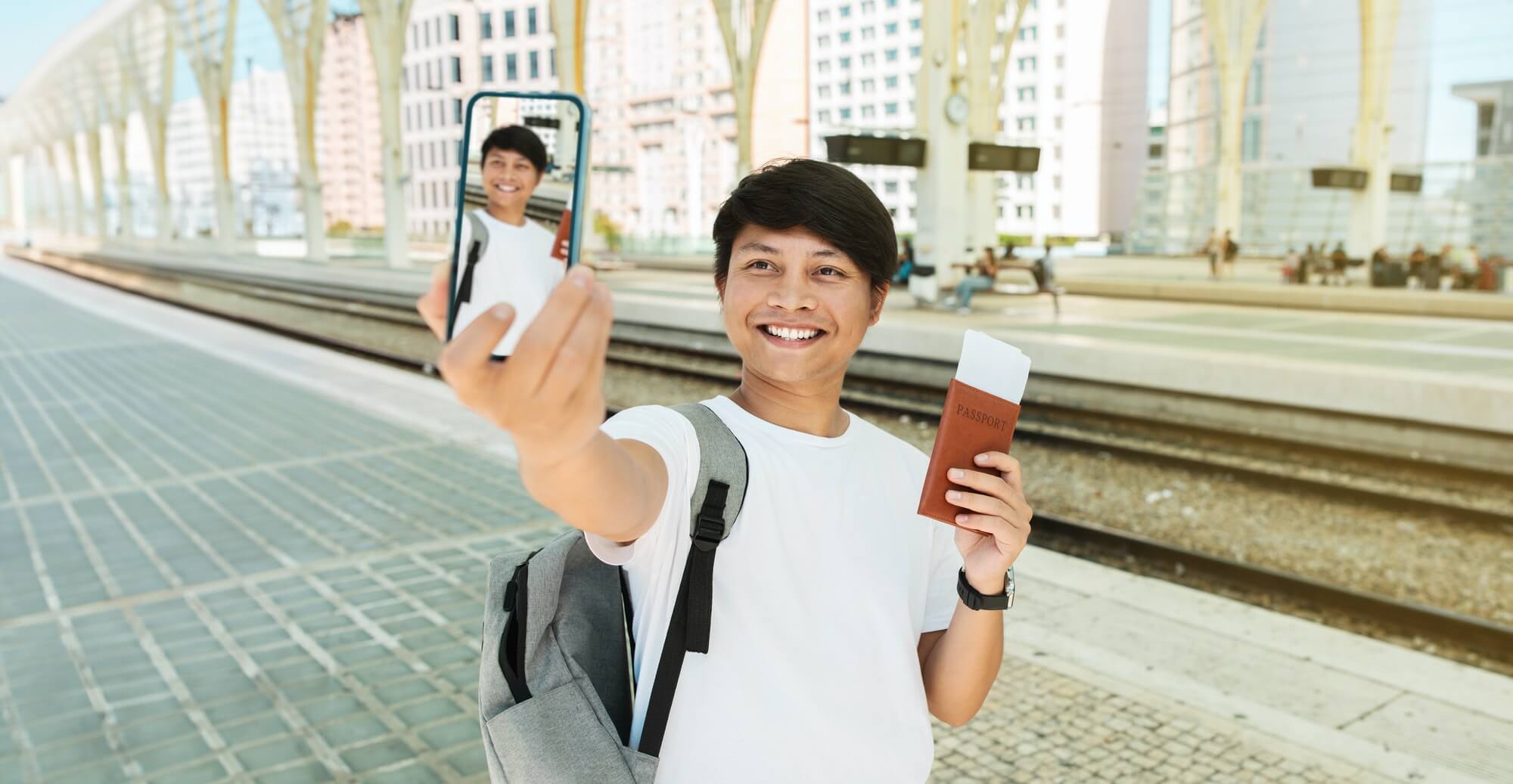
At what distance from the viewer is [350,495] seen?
7.07 meters

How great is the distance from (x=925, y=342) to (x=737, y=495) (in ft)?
42.4

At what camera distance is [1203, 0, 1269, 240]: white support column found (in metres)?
31.4

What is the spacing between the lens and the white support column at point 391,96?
253 cm

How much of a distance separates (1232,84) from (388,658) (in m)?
33.1

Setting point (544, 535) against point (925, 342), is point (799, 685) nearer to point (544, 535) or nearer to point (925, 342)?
point (544, 535)

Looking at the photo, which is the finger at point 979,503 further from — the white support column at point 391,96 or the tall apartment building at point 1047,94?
the tall apartment building at point 1047,94

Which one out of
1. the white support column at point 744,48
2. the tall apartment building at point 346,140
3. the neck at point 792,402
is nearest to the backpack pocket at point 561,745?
the neck at point 792,402

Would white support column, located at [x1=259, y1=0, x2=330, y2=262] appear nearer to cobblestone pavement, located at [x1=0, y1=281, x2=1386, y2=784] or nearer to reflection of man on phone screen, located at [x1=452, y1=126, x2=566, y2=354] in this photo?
cobblestone pavement, located at [x1=0, y1=281, x2=1386, y2=784]

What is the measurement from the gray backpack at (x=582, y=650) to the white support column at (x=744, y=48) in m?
30.8

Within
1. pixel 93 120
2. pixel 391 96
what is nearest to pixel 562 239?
pixel 391 96

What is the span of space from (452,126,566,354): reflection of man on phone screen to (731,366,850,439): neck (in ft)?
1.82

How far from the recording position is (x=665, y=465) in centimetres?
138

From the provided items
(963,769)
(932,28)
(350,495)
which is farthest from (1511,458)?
(932,28)

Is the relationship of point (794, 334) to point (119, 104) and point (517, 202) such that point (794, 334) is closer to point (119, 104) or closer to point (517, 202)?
point (517, 202)
